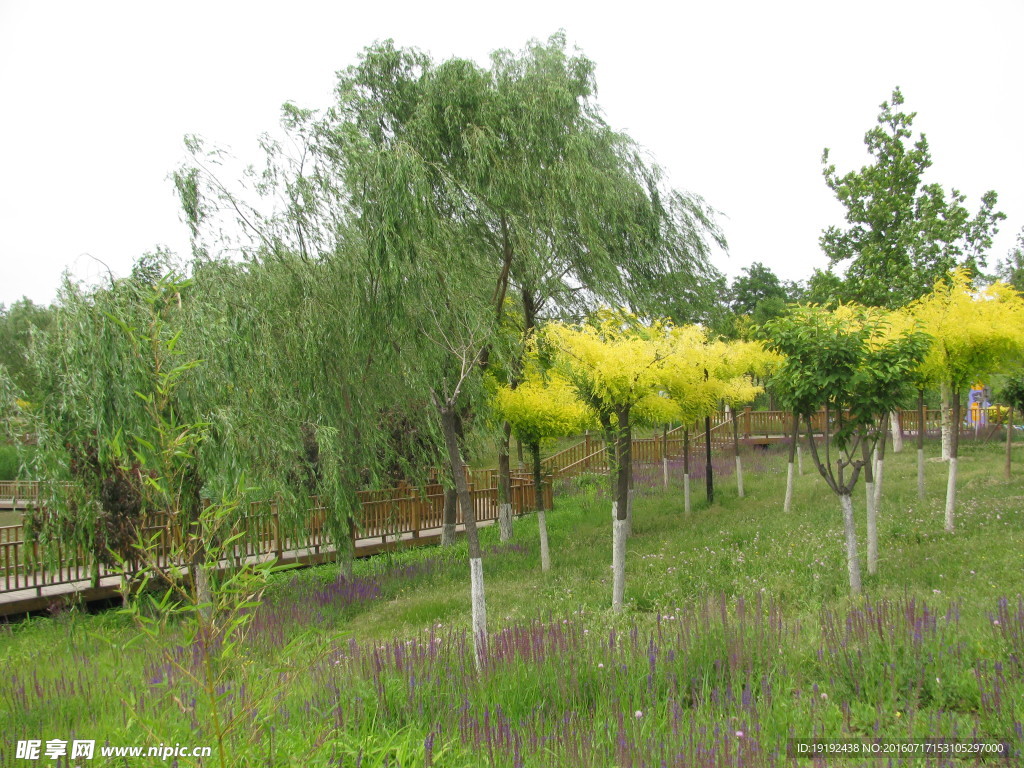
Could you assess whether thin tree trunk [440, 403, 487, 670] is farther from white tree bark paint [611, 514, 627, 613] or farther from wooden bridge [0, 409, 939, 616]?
wooden bridge [0, 409, 939, 616]

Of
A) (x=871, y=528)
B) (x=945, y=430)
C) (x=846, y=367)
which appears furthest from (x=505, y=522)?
(x=945, y=430)

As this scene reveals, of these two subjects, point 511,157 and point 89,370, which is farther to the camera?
point 511,157

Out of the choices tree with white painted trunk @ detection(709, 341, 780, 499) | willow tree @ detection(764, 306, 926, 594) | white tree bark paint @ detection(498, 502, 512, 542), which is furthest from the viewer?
white tree bark paint @ detection(498, 502, 512, 542)

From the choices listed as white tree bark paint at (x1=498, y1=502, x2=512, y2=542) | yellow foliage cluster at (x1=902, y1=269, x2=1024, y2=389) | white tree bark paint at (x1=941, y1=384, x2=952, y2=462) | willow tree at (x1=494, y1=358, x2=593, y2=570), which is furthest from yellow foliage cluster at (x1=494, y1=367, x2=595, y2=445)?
white tree bark paint at (x1=941, y1=384, x2=952, y2=462)

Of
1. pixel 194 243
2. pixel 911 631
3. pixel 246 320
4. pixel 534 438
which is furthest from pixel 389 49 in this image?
pixel 911 631

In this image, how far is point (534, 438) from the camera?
12336 mm

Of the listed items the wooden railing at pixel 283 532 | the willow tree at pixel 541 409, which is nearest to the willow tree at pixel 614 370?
the willow tree at pixel 541 409

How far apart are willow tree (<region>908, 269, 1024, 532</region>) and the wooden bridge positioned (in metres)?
8.52

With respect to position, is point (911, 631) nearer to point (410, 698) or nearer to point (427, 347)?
point (410, 698)

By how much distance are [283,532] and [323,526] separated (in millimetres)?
1386

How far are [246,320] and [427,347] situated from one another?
Result: 8.53ft

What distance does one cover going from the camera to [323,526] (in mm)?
12727

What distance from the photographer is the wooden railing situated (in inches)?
423

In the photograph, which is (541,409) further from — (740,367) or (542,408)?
(740,367)
